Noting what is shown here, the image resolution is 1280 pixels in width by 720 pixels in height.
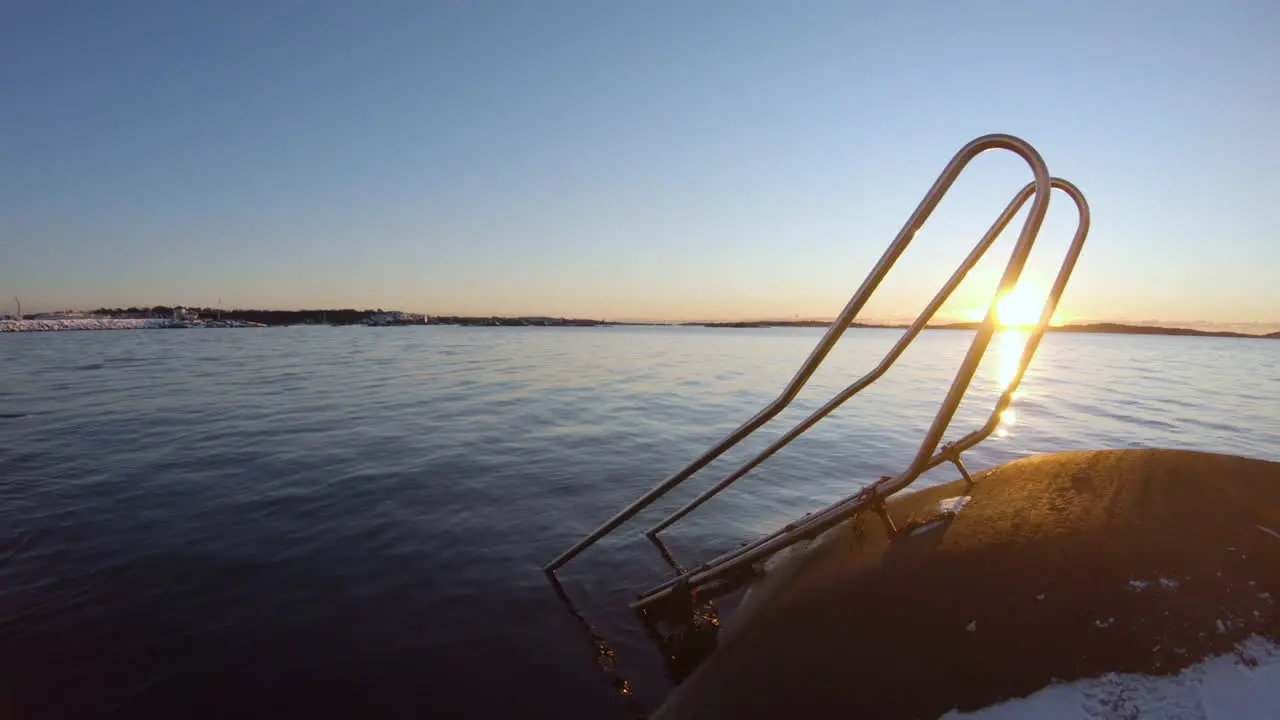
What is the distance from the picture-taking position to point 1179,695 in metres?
2.46

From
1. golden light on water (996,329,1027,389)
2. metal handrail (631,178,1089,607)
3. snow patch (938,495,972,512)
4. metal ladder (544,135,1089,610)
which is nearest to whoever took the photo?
metal ladder (544,135,1089,610)

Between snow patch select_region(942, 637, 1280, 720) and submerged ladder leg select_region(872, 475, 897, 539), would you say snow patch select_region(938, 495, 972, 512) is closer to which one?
submerged ladder leg select_region(872, 475, 897, 539)

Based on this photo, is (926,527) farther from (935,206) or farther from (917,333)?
(935,206)

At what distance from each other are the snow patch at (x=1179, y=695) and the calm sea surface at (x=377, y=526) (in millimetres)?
2723

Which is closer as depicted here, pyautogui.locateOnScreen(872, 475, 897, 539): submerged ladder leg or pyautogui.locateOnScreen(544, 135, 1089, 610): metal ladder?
pyautogui.locateOnScreen(544, 135, 1089, 610): metal ladder

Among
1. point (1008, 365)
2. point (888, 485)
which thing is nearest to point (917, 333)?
point (888, 485)

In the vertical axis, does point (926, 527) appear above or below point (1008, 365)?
above

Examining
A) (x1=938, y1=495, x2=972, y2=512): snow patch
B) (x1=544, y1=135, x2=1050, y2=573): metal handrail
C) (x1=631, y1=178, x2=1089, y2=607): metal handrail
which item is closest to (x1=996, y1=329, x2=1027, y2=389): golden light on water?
(x1=631, y1=178, x2=1089, y2=607): metal handrail

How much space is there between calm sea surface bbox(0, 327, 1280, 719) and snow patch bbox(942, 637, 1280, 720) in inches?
107

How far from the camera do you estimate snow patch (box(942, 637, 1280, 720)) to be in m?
2.36

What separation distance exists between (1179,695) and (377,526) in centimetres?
826

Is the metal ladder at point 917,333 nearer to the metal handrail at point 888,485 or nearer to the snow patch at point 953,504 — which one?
the metal handrail at point 888,485

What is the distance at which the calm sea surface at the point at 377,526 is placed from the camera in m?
4.50

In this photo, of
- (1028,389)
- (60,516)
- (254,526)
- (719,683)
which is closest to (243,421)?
(60,516)
